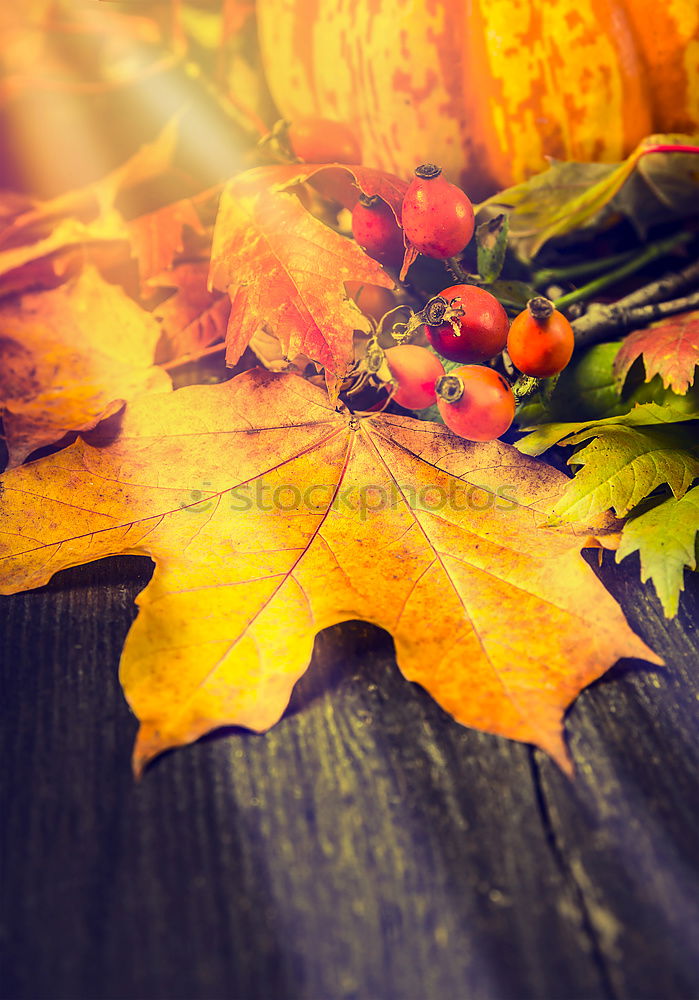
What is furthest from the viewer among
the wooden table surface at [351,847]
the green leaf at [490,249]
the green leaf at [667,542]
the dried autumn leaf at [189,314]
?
the dried autumn leaf at [189,314]

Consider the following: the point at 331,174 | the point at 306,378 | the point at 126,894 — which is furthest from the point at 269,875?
the point at 331,174

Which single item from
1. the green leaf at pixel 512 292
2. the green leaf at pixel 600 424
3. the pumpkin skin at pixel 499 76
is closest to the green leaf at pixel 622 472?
the green leaf at pixel 600 424

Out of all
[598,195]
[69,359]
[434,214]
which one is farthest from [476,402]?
[69,359]

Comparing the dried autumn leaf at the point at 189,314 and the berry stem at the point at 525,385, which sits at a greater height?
the dried autumn leaf at the point at 189,314

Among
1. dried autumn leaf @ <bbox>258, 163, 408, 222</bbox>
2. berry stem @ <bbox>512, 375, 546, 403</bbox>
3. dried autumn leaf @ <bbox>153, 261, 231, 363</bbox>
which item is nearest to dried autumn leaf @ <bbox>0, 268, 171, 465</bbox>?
dried autumn leaf @ <bbox>153, 261, 231, 363</bbox>

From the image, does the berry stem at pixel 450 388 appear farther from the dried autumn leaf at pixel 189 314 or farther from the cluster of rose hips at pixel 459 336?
the dried autumn leaf at pixel 189 314

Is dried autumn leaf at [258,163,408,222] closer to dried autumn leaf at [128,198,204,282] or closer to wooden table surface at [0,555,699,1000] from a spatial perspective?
dried autumn leaf at [128,198,204,282]
